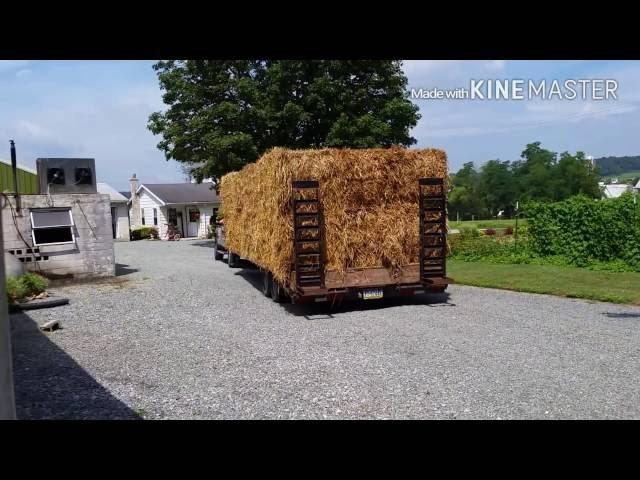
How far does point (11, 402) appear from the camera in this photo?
2.74 metres

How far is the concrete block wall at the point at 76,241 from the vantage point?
1441cm

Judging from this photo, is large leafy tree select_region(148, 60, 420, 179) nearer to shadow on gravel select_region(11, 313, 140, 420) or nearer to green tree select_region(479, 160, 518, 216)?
shadow on gravel select_region(11, 313, 140, 420)

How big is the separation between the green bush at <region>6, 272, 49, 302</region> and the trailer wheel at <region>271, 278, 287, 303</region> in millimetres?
5398

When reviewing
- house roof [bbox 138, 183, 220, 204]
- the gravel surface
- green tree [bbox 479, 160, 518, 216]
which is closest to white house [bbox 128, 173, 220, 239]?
house roof [bbox 138, 183, 220, 204]

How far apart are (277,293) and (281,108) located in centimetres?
1329

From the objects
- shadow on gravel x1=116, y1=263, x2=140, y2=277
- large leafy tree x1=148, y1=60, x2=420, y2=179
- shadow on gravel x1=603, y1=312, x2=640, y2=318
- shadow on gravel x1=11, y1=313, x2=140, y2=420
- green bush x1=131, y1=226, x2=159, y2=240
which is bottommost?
shadow on gravel x1=603, y1=312, x2=640, y2=318

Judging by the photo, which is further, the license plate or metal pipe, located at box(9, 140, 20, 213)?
metal pipe, located at box(9, 140, 20, 213)

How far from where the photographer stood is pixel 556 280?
12148 millimetres

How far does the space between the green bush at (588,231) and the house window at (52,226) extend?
14095mm

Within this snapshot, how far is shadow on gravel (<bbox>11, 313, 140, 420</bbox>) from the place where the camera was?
196 inches

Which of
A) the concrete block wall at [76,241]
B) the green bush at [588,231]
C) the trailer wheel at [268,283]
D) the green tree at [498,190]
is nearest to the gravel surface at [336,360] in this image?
the trailer wheel at [268,283]
